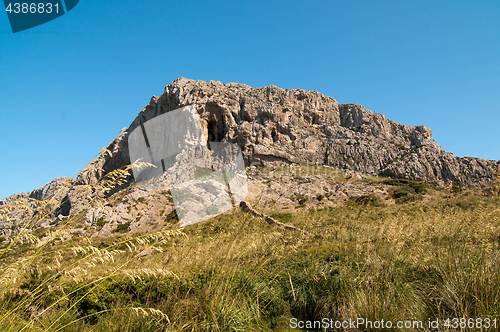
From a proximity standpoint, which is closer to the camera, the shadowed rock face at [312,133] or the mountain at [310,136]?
the mountain at [310,136]

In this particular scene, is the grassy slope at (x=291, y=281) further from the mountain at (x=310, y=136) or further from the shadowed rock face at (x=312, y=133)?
the shadowed rock face at (x=312, y=133)

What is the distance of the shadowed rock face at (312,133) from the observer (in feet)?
193

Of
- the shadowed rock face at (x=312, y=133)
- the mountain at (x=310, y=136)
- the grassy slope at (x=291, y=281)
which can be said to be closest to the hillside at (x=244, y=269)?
the grassy slope at (x=291, y=281)

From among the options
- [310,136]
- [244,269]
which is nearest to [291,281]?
[244,269]

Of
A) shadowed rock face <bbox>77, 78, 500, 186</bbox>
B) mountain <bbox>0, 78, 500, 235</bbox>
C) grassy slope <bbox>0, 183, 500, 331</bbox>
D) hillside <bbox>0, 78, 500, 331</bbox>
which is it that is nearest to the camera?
hillside <bbox>0, 78, 500, 331</bbox>

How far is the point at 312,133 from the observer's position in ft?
216

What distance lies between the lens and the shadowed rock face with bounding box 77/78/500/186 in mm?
58875

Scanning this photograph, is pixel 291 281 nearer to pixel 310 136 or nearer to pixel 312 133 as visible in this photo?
pixel 310 136

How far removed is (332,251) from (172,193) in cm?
3183

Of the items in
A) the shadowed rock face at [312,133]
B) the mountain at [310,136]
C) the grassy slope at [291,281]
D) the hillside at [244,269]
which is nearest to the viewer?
the hillside at [244,269]

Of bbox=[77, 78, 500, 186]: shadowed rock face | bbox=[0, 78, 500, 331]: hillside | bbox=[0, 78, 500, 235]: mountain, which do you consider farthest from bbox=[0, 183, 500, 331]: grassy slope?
bbox=[77, 78, 500, 186]: shadowed rock face

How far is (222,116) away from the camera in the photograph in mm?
62688

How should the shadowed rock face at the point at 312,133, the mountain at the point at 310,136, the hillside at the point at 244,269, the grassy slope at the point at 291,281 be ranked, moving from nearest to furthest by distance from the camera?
the hillside at the point at 244,269
the grassy slope at the point at 291,281
the mountain at the point at 310,136
the shadowed rock face at the point at 312,133

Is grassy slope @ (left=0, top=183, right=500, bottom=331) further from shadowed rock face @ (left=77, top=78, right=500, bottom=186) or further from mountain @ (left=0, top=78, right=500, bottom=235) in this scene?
shadowed rock face @ (left=77, top=78, right=500, bottom=186)
